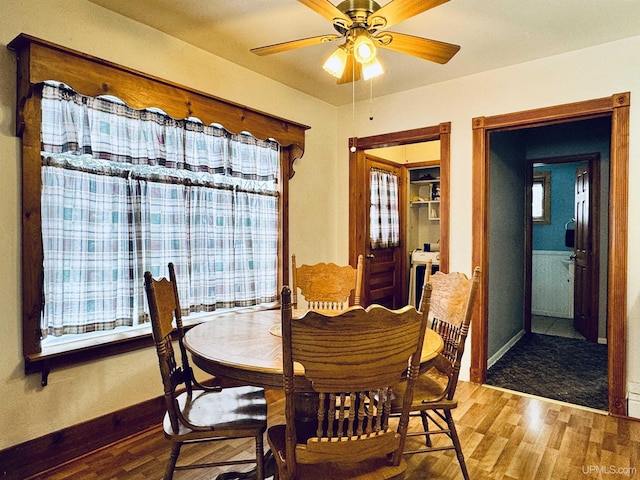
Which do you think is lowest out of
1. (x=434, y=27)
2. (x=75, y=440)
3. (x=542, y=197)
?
(x=75, y=440)

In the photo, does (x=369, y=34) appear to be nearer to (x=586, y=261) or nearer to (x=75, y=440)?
(x=75, y=440)

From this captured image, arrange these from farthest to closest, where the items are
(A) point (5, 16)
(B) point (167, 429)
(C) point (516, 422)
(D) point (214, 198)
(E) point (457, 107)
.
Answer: (E) point (457, 107), (D) point (214, 198), (C) point (516, 422), (A) point (5, 16), (B) point (167, 429)

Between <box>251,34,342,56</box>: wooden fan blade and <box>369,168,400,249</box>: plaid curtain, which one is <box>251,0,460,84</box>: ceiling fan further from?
<box>369,168,400,249</box>: plaid curtain

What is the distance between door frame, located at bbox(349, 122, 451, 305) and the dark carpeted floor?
113 cm

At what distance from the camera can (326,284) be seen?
9.36 ft

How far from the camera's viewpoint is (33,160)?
2072 mm

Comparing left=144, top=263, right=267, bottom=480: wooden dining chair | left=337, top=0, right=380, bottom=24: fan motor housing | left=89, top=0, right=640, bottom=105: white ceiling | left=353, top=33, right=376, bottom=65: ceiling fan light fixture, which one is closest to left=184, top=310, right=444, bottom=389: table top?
left=144, top=263, right=267, bottom=480: wooden dining chair

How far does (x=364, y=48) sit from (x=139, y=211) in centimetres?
165

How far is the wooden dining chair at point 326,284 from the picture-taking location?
2832mm

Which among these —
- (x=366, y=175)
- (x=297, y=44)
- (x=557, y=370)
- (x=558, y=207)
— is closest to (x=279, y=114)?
(x=366, y=175)

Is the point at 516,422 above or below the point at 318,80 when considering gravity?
below

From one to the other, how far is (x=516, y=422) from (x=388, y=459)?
5.51ft

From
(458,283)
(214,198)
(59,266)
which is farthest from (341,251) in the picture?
(59,266)

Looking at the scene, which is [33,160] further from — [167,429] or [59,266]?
[167,429]
